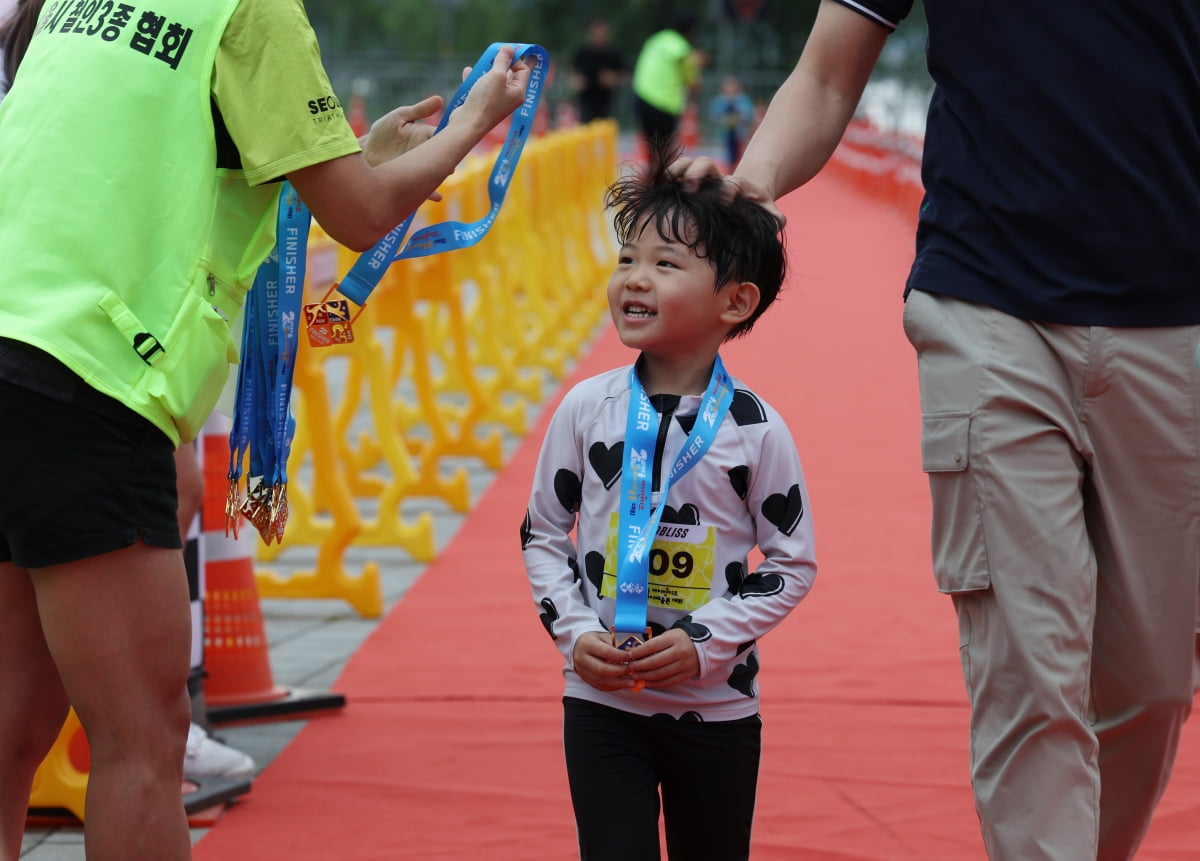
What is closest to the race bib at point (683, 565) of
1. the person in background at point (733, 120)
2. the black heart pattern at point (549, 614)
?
the black heart pattern at point (549, 614)

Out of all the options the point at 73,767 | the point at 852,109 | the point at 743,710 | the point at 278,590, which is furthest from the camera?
the point at 278,590

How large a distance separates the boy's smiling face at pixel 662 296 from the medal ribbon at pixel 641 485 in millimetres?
94

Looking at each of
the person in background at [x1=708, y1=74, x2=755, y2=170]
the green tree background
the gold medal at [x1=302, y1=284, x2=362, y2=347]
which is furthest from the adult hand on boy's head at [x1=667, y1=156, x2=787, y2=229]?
the person in background at [x1=708, y1=74, x2=755, y2=170]

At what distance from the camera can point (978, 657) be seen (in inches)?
110

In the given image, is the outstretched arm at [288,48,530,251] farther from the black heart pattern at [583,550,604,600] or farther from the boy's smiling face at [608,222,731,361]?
the black heart pattern at [583,550,604,600]

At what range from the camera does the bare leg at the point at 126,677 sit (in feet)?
8.46

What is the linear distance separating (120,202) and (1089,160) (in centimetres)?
145

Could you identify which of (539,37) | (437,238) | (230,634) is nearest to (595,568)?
(437,238)

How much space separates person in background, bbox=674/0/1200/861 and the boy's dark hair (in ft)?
0.12

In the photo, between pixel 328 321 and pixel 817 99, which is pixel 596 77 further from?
pixel 328 321

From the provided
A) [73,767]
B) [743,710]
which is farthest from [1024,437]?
[73,767]

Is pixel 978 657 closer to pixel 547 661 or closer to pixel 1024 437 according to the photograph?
pixel 1024 437

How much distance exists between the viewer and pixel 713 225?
2.83 meters

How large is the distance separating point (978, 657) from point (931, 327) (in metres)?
0.53
